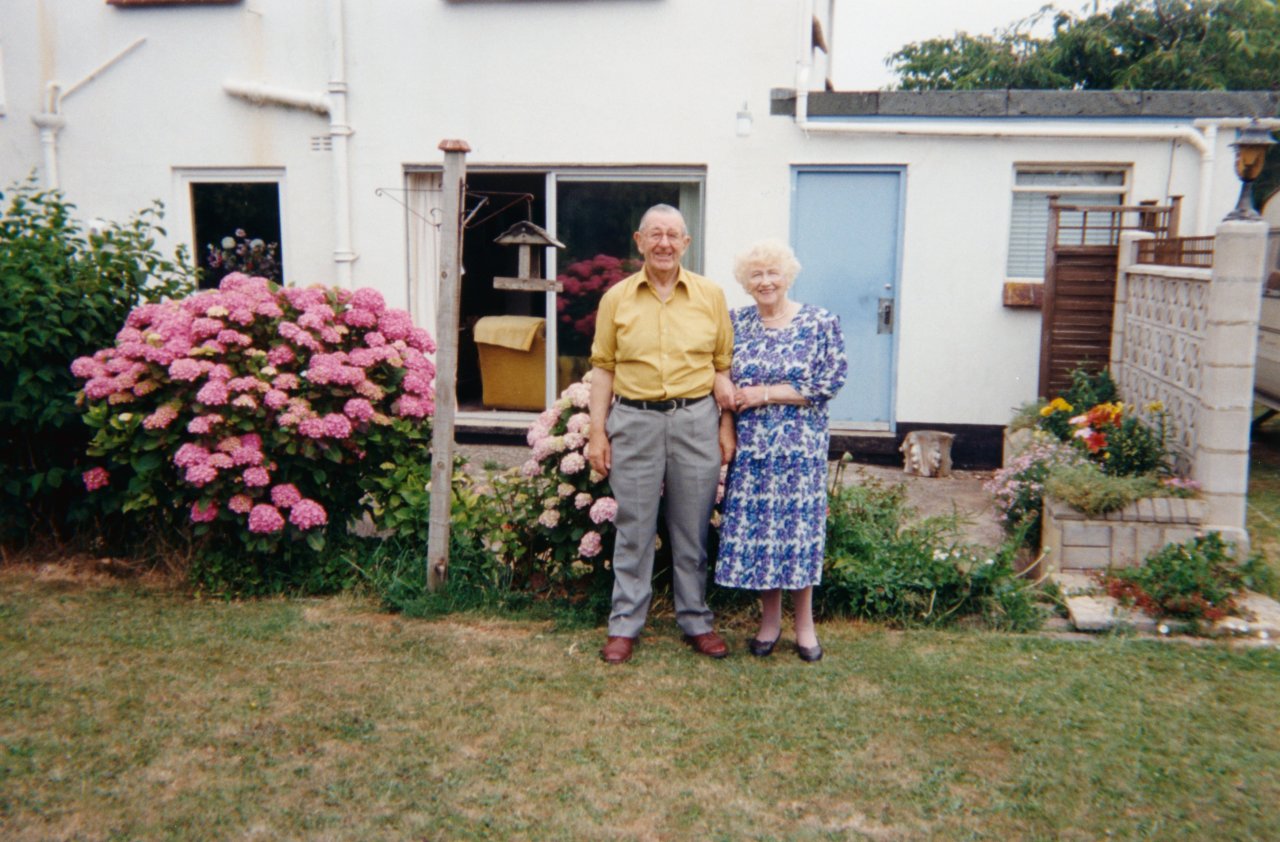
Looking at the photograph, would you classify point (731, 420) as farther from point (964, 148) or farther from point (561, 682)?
point (964, 148)

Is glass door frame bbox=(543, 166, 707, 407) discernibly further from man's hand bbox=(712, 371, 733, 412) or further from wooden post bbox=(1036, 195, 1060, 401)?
man's hand bbox=(712, 371, 733, 412)

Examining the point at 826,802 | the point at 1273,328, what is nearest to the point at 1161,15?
the point at 1273,328

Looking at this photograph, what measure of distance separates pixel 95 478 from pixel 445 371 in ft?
5.93

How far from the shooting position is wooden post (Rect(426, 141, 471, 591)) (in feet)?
16.0

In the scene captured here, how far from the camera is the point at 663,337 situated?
418 centimetres

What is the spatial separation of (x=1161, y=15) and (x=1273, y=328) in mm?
10257

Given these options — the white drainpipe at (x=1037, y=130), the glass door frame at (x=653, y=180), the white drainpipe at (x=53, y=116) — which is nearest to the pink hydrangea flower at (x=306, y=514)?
the glass door frame at (x=653, y=180)

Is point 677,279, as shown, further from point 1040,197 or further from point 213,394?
point 1040,197

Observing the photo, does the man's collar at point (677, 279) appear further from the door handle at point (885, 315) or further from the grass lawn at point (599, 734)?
the door handle at point (885, 315)

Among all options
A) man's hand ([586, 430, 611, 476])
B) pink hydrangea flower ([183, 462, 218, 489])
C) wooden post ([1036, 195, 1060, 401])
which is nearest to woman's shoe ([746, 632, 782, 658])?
man's hand ([586, 430, 611, 476])

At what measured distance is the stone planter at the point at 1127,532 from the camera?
16.8 ft

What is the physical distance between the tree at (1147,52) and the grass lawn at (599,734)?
1365 cm

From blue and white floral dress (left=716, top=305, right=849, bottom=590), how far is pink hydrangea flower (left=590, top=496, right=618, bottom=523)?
538mm

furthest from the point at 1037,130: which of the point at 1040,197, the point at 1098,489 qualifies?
the point at 1098,489
